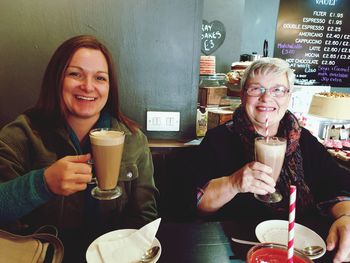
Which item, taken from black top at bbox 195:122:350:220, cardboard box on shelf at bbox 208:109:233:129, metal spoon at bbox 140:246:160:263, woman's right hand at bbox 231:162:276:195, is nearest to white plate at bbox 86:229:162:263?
metal spoon at bbox 140:246:160:263

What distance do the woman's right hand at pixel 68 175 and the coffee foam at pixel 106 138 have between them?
0.19 meters

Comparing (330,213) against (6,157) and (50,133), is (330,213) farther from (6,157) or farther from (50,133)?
(6,157)

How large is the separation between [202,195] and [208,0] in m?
4.58

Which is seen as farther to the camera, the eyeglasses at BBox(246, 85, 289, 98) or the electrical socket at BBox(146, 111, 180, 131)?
the electrical socket at BBox(146, 111, 180, 131)

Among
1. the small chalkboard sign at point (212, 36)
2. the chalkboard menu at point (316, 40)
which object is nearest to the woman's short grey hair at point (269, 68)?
the chalkboard menu at point (316, 40)

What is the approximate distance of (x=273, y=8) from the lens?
691 centimetres

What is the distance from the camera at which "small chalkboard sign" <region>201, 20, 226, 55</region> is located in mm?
5465

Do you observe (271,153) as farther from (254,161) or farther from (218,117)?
(218,117)

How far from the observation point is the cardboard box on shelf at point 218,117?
2486mm

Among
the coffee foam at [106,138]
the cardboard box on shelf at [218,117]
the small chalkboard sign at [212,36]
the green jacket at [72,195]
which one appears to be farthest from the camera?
the small chalkboard sign at [212,36]

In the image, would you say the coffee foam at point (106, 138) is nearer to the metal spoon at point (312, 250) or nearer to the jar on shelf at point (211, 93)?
the metal spoon at point (312, 250)

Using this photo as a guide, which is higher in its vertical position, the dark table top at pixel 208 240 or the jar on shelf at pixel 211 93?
the jar on shelf at pixel 211 93

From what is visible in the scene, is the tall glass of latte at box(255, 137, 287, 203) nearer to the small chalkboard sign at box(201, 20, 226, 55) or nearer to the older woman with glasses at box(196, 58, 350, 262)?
the older woman with glasses at box(196, 58, 350, 262)

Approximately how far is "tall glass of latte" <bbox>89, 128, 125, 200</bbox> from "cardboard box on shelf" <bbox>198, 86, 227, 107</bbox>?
163cm
